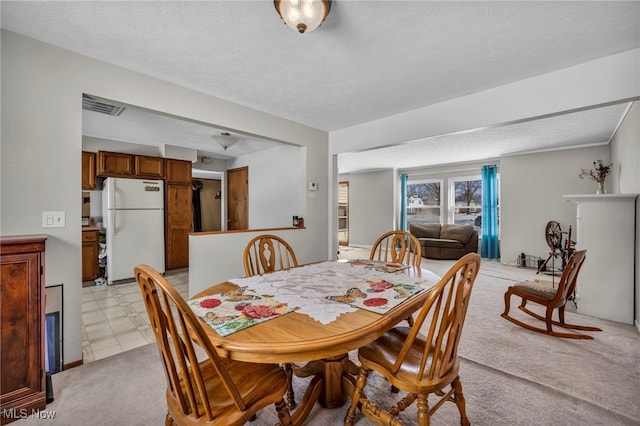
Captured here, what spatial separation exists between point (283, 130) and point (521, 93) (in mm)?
2536

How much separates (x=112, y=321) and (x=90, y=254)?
1.85m

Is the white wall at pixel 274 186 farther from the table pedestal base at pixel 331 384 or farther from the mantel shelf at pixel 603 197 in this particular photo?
the mantel shelf at pixel 603 197

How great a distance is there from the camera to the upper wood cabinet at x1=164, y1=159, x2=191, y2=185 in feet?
16.1

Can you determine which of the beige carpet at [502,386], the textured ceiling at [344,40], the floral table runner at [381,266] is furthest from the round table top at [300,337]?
the textured ceiling at [344,40]

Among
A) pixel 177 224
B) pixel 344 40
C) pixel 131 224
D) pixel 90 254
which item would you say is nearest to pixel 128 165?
pixel 131 224

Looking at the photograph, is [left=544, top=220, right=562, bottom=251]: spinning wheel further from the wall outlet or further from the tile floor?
the wall outlet

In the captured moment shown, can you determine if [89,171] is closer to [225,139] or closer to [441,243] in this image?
[225,139]

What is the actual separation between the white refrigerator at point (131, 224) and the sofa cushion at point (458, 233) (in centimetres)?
593

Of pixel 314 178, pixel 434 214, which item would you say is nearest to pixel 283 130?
pixel 314 178

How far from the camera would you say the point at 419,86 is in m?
2.70

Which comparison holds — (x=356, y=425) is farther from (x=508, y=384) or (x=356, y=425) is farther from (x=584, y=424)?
(x=584, y=424)

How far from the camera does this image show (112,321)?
2992 mm

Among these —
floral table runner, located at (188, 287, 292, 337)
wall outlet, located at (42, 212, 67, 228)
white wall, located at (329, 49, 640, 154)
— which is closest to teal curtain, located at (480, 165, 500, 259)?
white wall, located at (329, 49, 640, 154)

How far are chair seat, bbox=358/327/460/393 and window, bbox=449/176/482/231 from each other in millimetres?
6319
